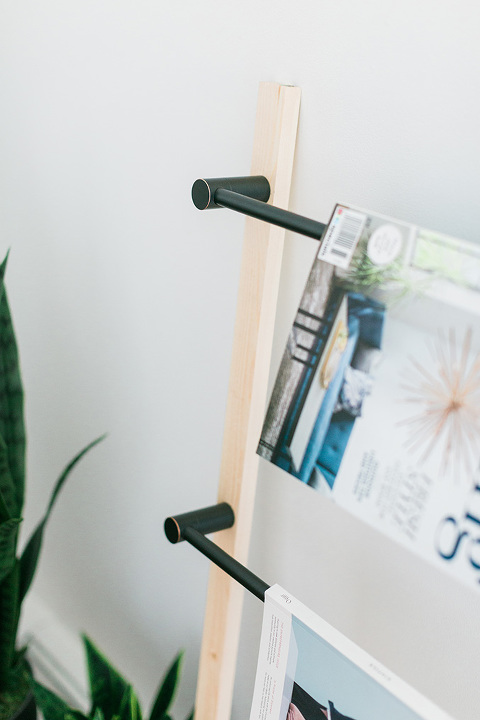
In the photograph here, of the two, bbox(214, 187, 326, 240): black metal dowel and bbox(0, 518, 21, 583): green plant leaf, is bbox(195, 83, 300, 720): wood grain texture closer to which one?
bbox(214, 187, 326, 240): black metal dowel

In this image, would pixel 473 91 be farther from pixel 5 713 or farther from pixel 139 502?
pixel 5 713

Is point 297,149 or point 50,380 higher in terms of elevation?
point 297,149

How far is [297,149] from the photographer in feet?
1.88

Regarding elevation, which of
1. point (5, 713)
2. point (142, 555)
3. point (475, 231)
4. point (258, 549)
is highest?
point (475, 231)

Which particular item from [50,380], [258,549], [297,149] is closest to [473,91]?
[297,149]

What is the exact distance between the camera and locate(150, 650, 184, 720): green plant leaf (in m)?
0.80

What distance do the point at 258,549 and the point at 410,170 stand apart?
43 centimetres

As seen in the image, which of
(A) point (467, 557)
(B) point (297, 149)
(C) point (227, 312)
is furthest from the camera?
(C) point (227, 312)

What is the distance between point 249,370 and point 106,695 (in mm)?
517

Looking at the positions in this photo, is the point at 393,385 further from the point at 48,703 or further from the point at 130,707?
the point at 48,703

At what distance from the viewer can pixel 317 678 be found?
1.62 ft

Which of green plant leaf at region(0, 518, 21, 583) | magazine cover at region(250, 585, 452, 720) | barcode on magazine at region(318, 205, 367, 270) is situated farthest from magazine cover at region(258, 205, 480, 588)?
green plant leaf at region(0, 518, 21, 583)

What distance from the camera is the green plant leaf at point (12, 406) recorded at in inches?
32.5

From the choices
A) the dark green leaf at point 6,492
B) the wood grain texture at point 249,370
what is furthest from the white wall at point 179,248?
the dark green leaf at point 6,492
